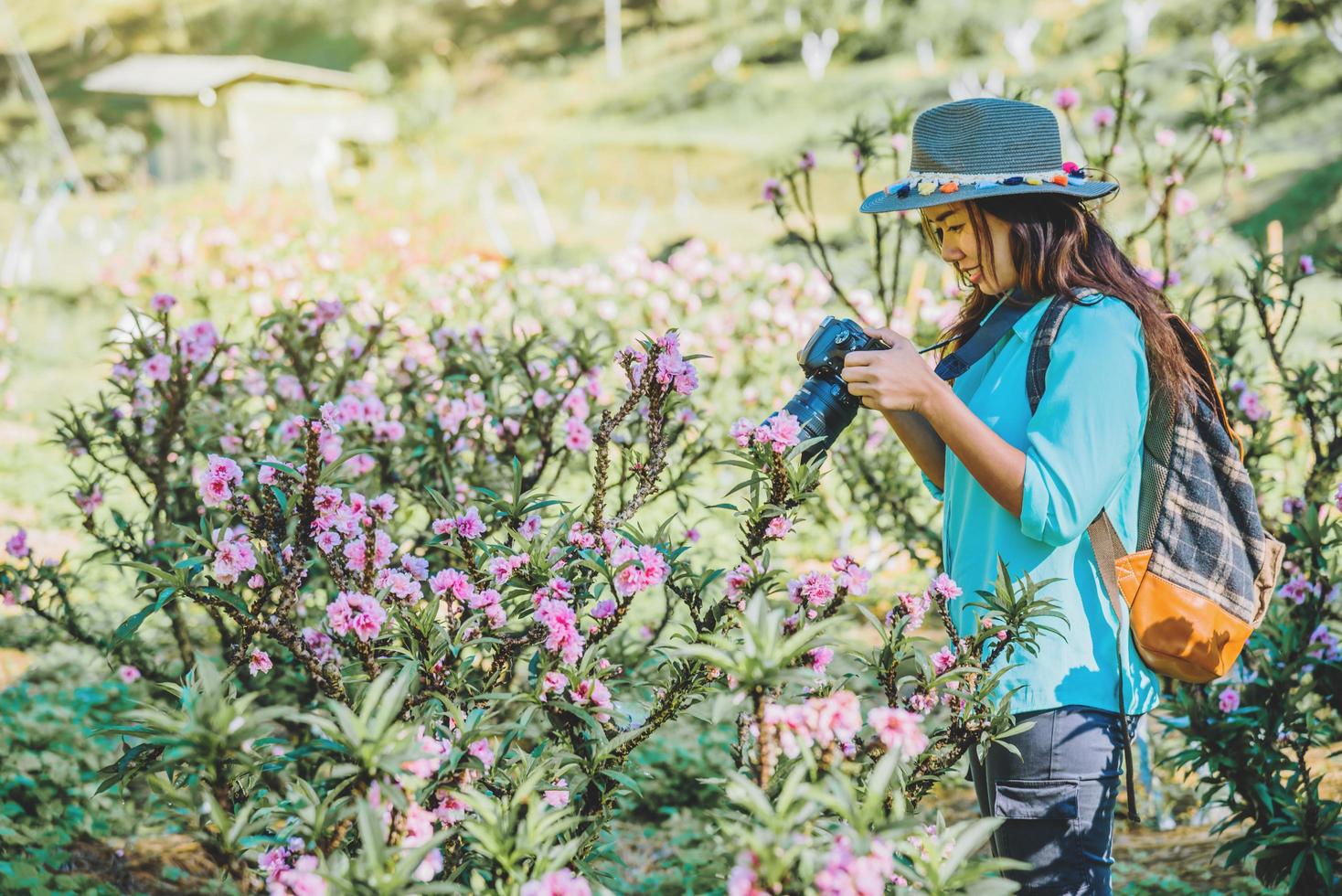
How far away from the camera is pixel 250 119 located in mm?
19859

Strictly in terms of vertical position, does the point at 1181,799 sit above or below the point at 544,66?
below

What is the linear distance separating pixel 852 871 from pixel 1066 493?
69 cm

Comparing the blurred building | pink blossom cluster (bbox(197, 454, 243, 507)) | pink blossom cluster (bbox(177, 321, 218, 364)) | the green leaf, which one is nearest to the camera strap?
pink blossom cluster (bbox(197, 454, 243, 507))

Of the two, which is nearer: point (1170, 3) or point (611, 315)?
point (611, 315)

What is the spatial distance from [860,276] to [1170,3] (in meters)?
14.0

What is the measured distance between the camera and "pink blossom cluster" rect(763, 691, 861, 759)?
1.18 meters

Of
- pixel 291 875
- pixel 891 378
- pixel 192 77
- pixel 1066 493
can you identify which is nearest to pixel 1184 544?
pixel 1066 493

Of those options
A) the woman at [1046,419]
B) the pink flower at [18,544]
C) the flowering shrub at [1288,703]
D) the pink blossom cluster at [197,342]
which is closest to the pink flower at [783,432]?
the woman at [1046,419]

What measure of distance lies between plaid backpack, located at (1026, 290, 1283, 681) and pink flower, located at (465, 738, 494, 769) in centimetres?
91

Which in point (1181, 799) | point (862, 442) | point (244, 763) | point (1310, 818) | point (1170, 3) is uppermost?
point (1170, 3)

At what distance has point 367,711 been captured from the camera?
1.21 meters

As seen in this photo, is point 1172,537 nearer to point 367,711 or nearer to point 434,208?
point 367,711

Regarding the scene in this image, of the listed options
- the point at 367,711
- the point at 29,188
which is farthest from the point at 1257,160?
the point at 29,188

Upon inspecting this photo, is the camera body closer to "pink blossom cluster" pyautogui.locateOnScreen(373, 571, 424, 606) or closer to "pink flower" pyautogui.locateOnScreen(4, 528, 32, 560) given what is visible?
"pink blossom cluster" pyautogui.locateOnScreen(373, 571, 424, 606)
